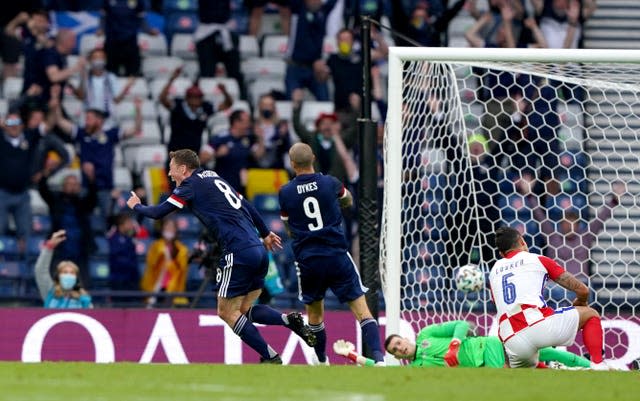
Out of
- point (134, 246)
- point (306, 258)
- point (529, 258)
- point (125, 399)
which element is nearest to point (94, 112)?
point (134, 246)

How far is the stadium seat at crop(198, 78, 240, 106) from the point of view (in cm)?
1970

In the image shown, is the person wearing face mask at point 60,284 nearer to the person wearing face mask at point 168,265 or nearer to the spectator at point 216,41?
the person wearing face mask at point 168,265

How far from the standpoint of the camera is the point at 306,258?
12422 mm

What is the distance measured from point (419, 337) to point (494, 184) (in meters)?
4.30

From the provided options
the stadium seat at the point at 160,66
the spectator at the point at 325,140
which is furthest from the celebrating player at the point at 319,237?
the stadium seat at the point at 160,66

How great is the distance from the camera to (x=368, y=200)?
14.0 metres

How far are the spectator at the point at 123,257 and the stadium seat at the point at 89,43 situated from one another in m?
3.19

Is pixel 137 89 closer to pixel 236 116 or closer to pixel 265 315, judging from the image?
pixel 236 116

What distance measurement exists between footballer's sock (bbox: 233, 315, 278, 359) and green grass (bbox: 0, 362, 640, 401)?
1530 mm

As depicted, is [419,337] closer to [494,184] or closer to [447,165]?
[447,165]

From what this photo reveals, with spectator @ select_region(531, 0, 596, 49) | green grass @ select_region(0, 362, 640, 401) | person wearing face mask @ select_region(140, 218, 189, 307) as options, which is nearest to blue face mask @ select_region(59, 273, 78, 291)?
person wearing face mask @ select_region(140, 218, 189, 307)

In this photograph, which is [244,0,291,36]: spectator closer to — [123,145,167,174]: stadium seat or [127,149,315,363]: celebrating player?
[123,145,167,174]: stadium seat

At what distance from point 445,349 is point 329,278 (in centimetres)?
110

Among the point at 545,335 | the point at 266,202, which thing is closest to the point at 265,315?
the point at 545,335
